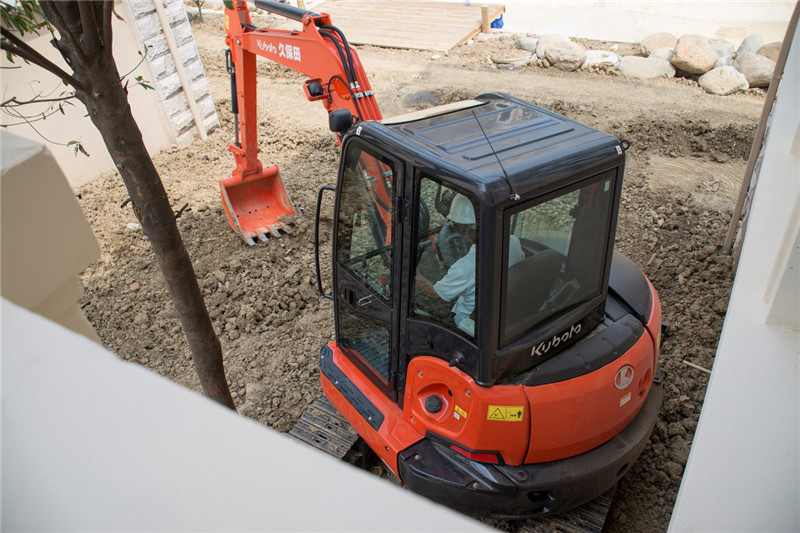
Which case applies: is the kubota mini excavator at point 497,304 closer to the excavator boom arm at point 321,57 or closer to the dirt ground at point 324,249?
the excavator boom arm at point 321,57

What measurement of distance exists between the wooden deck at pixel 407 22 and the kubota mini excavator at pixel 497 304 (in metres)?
9.55

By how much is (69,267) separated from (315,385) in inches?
141

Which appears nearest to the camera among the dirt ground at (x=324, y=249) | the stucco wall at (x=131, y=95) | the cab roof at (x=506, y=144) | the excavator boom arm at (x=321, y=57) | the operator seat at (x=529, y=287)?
the cab roof at (x=506, y=144)

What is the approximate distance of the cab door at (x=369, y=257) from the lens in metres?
3.07

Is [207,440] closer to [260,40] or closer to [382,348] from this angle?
[382,348]

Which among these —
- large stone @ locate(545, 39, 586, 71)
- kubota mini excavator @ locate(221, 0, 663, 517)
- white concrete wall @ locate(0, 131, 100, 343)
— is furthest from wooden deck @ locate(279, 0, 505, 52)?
white concrete wall @ locate(0, 131, 100, 343)

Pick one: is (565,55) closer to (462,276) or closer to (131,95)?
(131,95)

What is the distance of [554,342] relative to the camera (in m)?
2.98

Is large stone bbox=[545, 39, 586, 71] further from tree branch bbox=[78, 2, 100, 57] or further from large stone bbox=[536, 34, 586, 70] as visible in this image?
tree branch bbox=[78, 2, 100, 57]

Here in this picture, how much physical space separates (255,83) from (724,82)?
24.8ft

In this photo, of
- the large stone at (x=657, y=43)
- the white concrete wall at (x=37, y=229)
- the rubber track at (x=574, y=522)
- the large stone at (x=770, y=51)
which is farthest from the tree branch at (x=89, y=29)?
the large stone at (x=657, y=43)

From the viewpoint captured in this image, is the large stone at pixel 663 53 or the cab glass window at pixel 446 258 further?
the large stone at pixel 663 53

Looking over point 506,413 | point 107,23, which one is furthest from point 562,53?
point 107,23

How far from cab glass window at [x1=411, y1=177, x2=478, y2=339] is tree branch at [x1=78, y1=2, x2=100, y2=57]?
57.6 inches
